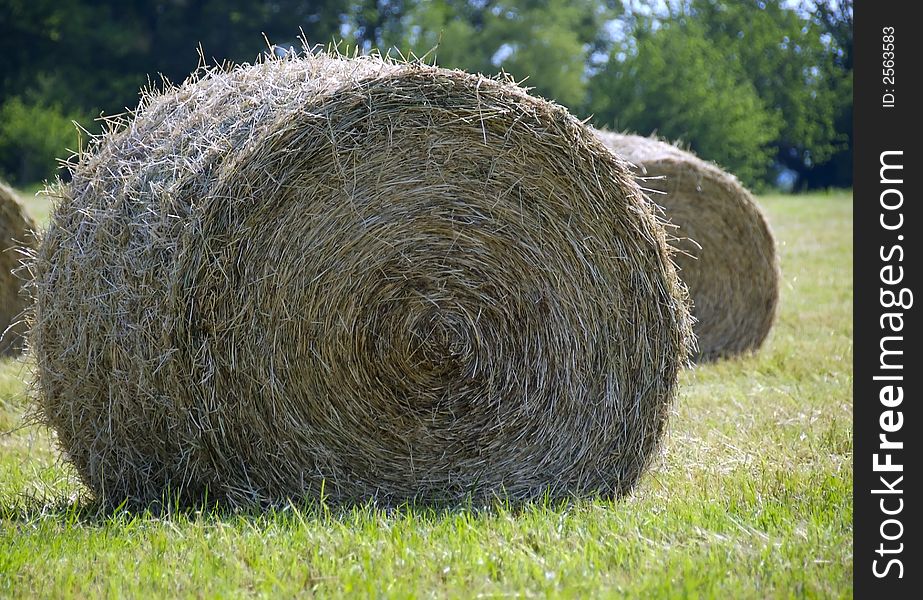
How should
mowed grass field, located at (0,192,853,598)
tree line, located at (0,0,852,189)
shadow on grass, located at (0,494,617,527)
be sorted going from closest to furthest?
mowed grass field, located at (0,192,853,598), shadow on grass, located at (0,494,617,527), tree line, located at (0,0,852,189)

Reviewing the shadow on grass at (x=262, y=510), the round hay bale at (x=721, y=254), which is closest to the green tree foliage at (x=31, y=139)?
the round hay bale at (x=721, y=254)

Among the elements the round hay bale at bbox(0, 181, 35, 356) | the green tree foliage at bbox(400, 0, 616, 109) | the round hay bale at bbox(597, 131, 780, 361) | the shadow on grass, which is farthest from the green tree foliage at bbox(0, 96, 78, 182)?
the shadow on grass

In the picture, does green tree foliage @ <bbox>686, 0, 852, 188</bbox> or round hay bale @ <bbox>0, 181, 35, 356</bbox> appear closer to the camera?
round hay bale @ <bbox>0, 181, 35, 356</bbox>

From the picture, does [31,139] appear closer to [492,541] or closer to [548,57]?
[548,57]

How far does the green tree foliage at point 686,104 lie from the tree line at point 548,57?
0.07 m

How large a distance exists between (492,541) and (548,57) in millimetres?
38084

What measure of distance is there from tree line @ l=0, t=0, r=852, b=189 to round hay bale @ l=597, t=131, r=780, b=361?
14679 mm

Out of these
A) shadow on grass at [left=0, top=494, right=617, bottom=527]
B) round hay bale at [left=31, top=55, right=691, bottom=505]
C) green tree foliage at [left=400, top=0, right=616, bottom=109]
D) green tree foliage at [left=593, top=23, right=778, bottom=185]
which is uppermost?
green tree foliage at [left=400, top=0, right=616, bottom=109]

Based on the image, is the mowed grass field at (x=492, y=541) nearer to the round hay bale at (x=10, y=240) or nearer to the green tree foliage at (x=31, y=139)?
the round hay bale at (x=10, y=240)

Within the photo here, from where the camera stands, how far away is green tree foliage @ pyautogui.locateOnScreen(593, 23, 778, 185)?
35969 mm

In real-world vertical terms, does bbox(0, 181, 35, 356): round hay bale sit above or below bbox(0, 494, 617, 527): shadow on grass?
above

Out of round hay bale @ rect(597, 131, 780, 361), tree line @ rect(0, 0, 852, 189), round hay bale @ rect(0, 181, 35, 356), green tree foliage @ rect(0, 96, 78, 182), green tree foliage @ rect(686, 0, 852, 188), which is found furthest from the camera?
green tree foliage @ rect(686, 0, 852, 188)

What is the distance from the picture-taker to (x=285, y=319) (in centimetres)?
404

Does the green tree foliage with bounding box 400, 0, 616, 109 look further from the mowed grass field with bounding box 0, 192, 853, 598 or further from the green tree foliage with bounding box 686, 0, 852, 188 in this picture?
the mowed grass field with bounding box 0, 192, 853, 598
